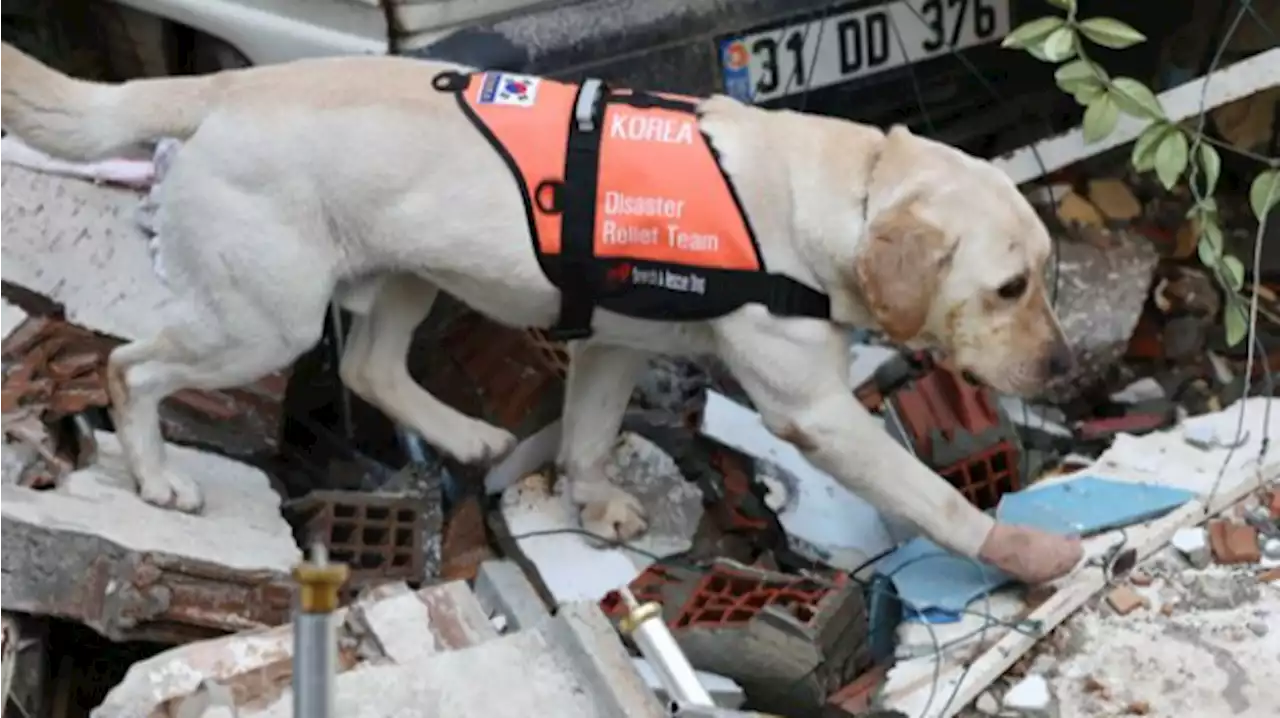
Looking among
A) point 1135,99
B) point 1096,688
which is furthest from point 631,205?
point 1096,688

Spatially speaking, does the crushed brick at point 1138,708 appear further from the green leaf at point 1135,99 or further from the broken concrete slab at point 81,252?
the broken concrete slab at point 81,252

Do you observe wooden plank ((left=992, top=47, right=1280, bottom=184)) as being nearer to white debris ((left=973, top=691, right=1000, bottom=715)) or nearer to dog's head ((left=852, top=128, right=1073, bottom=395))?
dog's head ((left=852, top=128, right=1073, bottom=395))

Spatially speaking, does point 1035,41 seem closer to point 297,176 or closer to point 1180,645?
point 1180,645

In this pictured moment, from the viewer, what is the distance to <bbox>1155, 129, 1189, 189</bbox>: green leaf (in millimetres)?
2807

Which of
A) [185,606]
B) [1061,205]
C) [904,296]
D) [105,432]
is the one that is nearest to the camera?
[904,296]

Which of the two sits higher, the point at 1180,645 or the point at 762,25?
the point at 762,25

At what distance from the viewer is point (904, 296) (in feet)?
8.84

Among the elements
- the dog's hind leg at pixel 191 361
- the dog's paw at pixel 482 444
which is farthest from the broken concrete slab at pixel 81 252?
the dog's paw at pixel 482 444

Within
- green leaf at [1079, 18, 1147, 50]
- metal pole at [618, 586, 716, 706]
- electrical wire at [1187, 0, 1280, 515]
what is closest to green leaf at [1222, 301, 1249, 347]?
electrical wire at [1187, 0, 1280, 515]

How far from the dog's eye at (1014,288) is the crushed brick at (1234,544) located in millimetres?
667

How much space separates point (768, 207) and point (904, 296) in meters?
0.26

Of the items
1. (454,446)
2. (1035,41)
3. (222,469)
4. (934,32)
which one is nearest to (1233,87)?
(934,32)

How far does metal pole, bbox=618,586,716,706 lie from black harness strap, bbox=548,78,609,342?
0.62 meters

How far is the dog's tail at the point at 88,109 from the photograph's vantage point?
9.41ft
